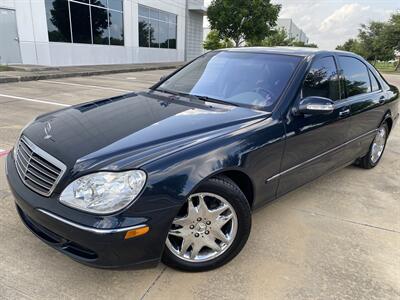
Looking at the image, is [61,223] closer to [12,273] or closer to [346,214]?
[12,273]

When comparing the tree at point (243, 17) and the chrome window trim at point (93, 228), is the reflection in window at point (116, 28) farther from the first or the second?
the chrome window trim at point (93, 228)

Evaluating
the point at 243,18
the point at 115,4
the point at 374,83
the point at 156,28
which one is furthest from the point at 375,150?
the point at 243,18

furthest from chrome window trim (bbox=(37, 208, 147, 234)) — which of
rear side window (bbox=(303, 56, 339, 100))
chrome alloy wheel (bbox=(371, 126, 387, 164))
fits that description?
chrome alloy wheel (bbox=(371, 126, 387, 164))

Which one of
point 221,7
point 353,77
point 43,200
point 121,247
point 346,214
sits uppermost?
point 221,7

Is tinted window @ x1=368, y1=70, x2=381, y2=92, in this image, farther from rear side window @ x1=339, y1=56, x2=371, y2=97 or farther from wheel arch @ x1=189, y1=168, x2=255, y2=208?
wheel arch @ x1=189, y1=168, x2=255, y2=208

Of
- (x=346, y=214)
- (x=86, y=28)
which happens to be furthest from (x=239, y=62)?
(x=86, y=28)

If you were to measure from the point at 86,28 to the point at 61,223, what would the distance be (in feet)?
57.0

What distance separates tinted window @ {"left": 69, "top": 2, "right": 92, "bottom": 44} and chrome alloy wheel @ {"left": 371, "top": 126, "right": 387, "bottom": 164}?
1541 centimetres

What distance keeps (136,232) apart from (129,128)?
806 mm

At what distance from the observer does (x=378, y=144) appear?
4.84 meters

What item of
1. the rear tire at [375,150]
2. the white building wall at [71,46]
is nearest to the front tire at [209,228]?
the rear tire at [375,150]

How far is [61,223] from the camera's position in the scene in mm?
2033

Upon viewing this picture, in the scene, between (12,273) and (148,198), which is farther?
(12,273)

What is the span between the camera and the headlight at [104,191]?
2.00 meters
